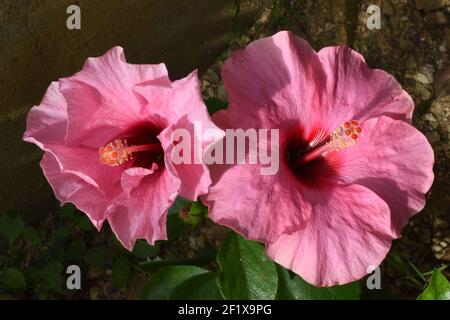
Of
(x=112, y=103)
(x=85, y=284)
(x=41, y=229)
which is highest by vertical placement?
(x=112, y=103)

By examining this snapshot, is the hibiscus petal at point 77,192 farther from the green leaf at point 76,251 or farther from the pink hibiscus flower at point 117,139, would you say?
the green leaf at point 76,251

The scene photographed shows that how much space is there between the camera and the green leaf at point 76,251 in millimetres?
2197

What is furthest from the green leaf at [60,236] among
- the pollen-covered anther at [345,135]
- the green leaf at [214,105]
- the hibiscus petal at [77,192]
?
the pollen-covered anther at [345,135]

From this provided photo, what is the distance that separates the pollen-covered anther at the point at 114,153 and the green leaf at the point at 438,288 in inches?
32.0

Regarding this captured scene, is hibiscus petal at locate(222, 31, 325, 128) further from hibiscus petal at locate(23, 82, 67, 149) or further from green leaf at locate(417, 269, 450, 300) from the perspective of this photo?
green leaf at locate(417, 269, 450, 300)

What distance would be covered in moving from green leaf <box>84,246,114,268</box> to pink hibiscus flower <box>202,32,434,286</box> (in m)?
1.22

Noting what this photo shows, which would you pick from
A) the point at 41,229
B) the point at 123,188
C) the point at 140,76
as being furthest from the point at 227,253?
the point at 41,229

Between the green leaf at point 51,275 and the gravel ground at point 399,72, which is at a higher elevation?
the gravel ground at point 399,72

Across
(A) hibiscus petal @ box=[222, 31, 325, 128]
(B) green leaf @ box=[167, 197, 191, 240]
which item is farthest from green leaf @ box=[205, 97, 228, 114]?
(A) hibiscus petal @ box=[222, 31, 325, 128]

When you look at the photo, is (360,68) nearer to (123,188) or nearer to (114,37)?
(123,188)

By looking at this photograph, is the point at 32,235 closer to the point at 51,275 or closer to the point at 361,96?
the point at 51,275

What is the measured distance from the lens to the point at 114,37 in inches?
76.4

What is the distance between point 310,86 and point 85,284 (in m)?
1.54

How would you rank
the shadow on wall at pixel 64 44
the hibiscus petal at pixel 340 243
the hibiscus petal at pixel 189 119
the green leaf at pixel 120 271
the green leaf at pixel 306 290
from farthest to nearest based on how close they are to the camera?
1. the green leaf at pixel 120 271
2. the shadow on wall at pixel 64 44
3. the green leaf at pixel 306 290
4. the hibiscus petal at pixel 340 243
5. the hibiscus petal at pixel 189 119
